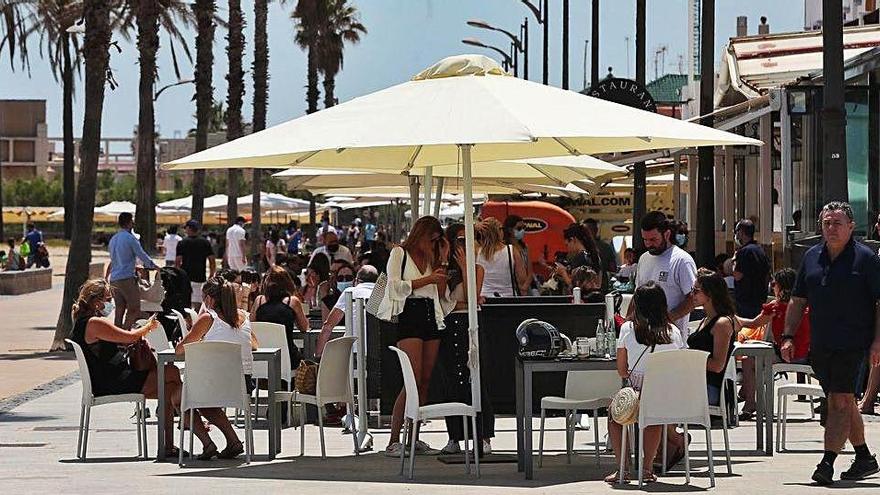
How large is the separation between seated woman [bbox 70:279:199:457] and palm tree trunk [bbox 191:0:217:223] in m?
31.3

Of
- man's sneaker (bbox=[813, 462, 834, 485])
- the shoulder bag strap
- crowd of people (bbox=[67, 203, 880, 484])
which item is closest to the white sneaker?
crowd of people (bbox=[67, 203, 880, 484])

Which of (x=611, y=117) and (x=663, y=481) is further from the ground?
(x=611, y=117)

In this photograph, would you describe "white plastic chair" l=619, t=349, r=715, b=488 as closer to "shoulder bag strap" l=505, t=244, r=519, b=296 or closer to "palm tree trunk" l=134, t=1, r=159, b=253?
"shoulder bag strap" l=505, t=244, r=519, b=296

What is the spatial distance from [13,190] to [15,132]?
2151 centimetres

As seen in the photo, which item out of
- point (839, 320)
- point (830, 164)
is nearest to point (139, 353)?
point (839, 320)

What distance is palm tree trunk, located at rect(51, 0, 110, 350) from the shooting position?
23562 millimetres

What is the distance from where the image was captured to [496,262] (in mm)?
16188

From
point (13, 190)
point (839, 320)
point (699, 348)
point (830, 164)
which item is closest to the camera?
point (839, 320)

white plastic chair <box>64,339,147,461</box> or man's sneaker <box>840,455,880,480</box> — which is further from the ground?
white plastic chair <box>64,339,147,461</box>

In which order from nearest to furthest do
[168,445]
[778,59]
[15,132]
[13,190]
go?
[168,445], [778,59], [13,190], [15,132]

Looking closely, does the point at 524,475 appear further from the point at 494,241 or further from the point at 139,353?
the point at 494,241

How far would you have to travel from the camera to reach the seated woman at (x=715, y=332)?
11.2 m

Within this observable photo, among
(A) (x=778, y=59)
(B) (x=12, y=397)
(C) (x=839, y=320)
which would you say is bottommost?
(B) (x=12, y=397)

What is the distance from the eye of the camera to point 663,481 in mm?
10672
